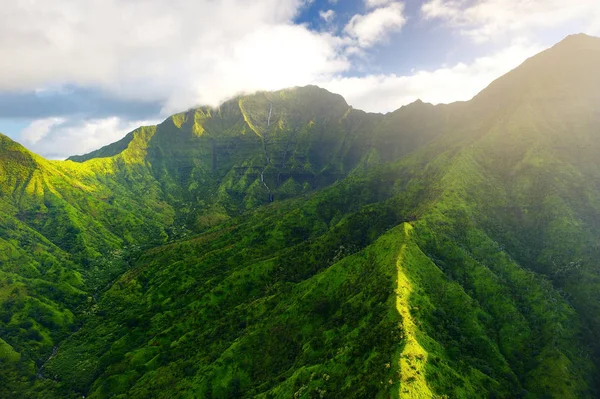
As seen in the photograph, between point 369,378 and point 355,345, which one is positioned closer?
point 369,378

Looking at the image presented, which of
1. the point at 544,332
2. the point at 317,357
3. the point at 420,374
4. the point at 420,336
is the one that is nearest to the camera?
the point at 420,374

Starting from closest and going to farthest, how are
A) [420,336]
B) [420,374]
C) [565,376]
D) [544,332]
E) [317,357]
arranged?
1. [420,374]
2. [420,336]
3. [565,376]
4. [317,357]
5. [544,332]

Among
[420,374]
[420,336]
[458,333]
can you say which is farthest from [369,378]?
[458,333]

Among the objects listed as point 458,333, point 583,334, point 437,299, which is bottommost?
point 583,334

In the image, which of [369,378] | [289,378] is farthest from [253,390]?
[369,378]

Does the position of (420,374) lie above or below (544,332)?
above

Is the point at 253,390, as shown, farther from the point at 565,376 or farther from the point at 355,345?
the point at 565,376

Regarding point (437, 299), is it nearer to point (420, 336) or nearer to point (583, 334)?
point (420, 336)

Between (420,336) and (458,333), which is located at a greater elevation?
(420,336)

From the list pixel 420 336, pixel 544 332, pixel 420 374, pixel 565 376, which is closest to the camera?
pixel 420 374
